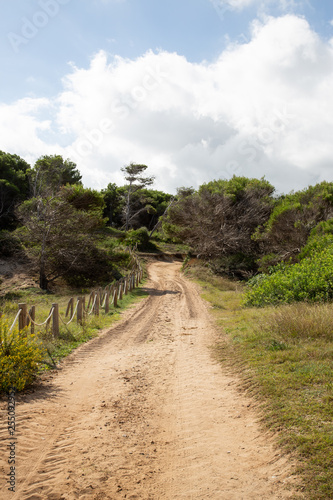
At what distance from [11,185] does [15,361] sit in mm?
32741

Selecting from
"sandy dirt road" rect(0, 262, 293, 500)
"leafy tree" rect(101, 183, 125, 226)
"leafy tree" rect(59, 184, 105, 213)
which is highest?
"leafy tree" rect(101, 183, 125, 226)

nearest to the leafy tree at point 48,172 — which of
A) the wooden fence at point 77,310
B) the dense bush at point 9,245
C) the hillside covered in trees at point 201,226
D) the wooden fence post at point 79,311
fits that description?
the hillside covered in trees at point 201,226

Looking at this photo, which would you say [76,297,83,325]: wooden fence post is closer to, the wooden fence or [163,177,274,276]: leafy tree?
the wooden fence

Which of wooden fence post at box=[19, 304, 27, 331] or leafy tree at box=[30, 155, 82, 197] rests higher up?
leafy tree at box=[30, 155, 82, 197]

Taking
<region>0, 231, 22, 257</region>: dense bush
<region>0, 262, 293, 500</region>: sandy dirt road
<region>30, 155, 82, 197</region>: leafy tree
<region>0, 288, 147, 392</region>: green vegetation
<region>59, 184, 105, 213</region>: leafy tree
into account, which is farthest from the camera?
<region>30, 155, 82, 197</region>: leafy tree

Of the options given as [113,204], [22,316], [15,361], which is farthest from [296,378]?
[113,204]

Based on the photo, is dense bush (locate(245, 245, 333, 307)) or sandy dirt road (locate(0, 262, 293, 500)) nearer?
sandy dirt road (locate(0, 262, 293, 500))

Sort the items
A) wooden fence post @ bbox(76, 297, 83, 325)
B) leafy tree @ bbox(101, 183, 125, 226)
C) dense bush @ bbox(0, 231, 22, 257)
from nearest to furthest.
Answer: wooden fence post @ bbox(76, 297, 83, 325)
dense bush @ bbox(0, 231, 22, 257)
leafy tree @ bbox(101, 183, 125, 226)

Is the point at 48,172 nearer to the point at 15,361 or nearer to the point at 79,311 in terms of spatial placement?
the point at 79,311

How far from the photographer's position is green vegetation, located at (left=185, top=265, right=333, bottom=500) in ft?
11.8

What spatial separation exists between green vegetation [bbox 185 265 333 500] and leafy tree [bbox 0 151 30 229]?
29953 mm

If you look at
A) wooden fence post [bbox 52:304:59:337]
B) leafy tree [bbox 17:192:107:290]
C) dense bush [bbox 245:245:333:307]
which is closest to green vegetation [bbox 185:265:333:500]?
dense bush [bbox 245:245:333:307]

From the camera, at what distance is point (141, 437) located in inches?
180

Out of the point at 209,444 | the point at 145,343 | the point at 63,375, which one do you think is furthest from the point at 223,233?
the point at 209,444
